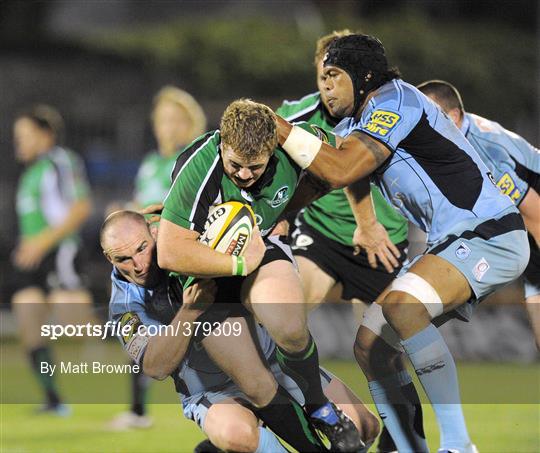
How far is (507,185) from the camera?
20.9 ft

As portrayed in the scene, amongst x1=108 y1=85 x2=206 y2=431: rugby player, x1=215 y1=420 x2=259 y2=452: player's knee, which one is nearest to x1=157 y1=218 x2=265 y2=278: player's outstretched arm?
x1=215 y1=420 x2=259 y2=452: player's knee

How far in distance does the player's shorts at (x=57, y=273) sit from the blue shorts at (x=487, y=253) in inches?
190

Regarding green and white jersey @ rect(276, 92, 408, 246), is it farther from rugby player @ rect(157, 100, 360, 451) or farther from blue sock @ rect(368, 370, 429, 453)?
blue sock @ rect(368, 370, 429, 453)

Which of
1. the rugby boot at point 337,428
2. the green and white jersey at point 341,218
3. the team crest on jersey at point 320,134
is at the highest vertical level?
the team crest on jersey at point 320,134

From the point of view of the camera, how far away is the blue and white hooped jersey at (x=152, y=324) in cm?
544

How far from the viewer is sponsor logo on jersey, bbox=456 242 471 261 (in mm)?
5215

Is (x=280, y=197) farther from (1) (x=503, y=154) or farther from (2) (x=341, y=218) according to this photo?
(1) (x=503, y=154)

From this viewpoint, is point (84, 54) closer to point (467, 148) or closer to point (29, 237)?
point (29, 237)

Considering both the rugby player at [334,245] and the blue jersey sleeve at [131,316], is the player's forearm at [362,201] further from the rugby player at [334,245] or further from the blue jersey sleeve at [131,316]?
the blue jersey sleeve at [131,316]

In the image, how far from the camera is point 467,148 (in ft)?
17.8

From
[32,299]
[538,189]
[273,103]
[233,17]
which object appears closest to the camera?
[538,189]

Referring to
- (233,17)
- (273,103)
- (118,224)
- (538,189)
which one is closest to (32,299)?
(118,224)

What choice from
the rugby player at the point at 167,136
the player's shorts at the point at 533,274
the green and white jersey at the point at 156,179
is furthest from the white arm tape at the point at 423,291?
the green and white jersey at the point at 156,179

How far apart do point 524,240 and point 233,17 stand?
596 inches
